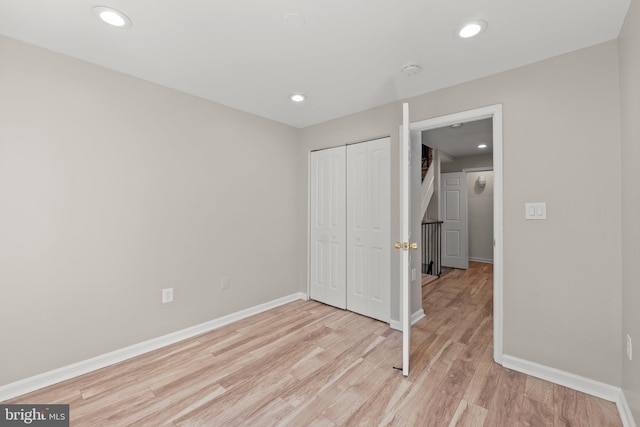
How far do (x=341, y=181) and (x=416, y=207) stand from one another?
948 millimetres

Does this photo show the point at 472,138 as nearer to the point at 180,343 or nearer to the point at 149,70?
the point at 149,70

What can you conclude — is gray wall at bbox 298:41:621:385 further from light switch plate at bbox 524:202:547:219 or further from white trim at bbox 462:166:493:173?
white trim at bbox 462:166:493:173

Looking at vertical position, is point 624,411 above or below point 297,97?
below

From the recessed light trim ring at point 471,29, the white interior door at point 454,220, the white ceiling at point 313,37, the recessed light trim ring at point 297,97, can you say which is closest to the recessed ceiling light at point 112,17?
the white ceiling at point 313,37

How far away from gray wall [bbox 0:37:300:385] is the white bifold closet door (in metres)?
0.82

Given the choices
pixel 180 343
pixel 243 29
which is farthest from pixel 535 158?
pixel 180 343

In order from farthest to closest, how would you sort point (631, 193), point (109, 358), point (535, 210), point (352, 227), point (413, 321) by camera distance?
point (352, 227)
point (413, 321)
point (109, 358)
point (535, 210)
point (631, 193)

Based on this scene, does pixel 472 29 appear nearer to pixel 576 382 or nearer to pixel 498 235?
pixel 498 235

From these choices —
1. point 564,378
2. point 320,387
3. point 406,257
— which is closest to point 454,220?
point 564,378

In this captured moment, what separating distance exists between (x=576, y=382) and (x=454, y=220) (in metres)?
4.44

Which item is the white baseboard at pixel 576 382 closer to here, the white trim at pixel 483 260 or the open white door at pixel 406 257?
the open white door at pixel 406 257

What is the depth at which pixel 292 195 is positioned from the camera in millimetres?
3760

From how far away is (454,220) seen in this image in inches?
238

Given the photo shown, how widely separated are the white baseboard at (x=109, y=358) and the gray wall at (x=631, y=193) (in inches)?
121
